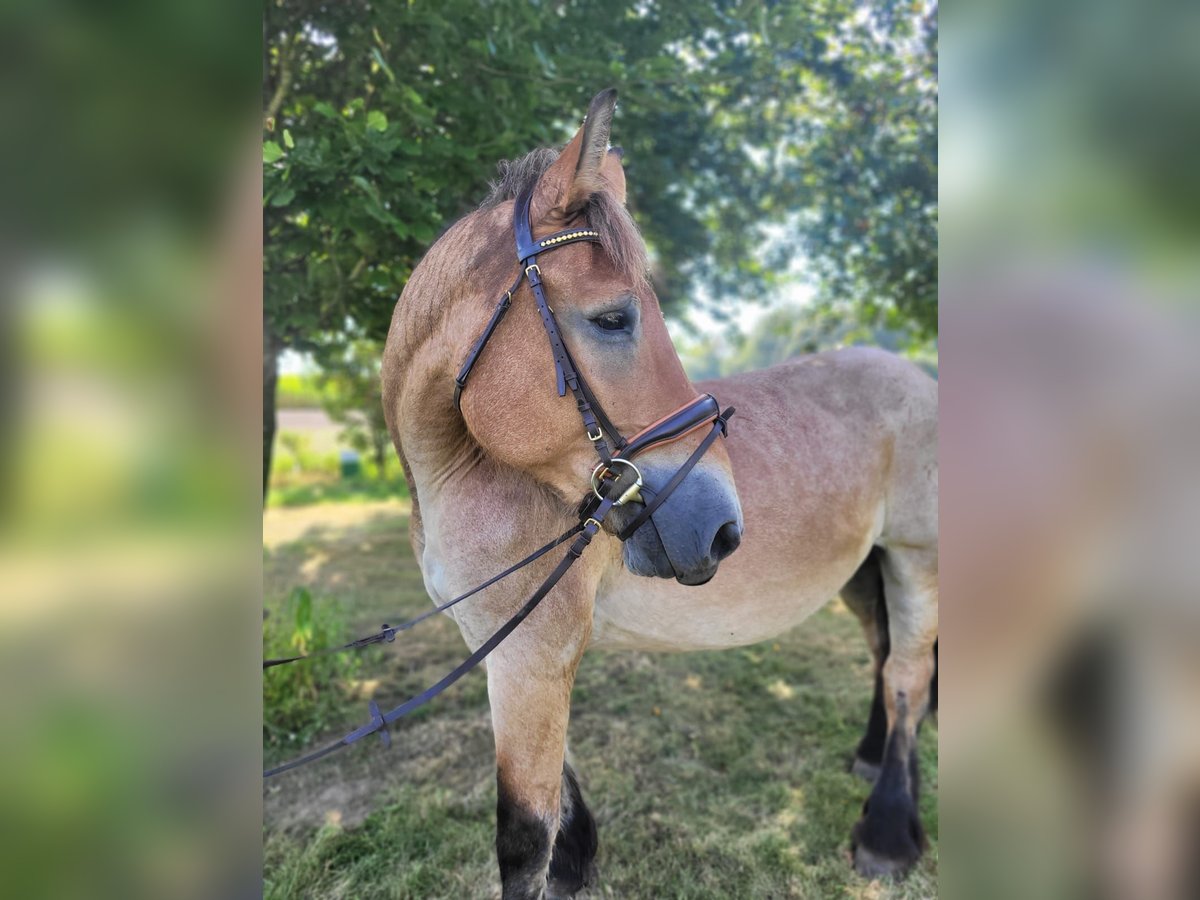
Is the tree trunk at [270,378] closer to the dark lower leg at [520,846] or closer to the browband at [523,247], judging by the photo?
the browband at [523,247]

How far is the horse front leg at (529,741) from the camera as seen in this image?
6.07ft

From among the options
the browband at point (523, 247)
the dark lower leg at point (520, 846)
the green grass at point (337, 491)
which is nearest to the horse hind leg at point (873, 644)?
the dark lower leg at point (520, 846)

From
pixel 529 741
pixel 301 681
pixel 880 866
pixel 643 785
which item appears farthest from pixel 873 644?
pixel 301 681

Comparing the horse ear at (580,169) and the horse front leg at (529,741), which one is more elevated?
the horse ear at (580,169)

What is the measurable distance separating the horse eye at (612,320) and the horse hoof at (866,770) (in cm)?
305

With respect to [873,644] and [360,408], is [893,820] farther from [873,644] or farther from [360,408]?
[360,408]

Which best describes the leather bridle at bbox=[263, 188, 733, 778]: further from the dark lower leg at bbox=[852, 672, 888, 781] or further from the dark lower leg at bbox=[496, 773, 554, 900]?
the dark lower leg at bbox=[852, 672, 888, 781]

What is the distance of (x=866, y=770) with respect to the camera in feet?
10.8

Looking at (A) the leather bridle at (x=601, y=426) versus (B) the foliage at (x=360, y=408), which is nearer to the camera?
(A) the leather bridle at (x=601, y=426)

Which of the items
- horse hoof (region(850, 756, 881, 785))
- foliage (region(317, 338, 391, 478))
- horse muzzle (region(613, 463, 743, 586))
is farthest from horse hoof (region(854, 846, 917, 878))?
foliage (region(317, 338, 391, 478))

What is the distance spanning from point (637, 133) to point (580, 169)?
3.19 metres
